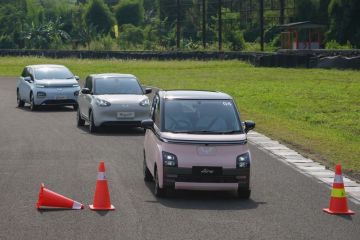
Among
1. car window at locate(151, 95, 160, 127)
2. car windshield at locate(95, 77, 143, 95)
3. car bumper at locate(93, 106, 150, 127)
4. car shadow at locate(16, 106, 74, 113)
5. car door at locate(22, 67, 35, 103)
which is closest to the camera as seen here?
car window at locate(151, 95, 160, 127)

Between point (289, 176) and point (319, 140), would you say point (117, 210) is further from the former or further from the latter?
point (319, 140)

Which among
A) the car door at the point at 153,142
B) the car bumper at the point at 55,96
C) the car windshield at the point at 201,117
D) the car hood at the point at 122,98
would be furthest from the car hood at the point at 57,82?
the car windshield at the point at 201,117

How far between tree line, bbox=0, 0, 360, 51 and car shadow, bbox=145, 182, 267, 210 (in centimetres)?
6420

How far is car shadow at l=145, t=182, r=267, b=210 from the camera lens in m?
13.0

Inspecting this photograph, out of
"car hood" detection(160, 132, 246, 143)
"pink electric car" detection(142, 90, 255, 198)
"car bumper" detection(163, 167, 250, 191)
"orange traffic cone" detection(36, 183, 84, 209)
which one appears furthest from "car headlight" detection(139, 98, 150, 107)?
"orange traffic cone" detection(36, 183, 84, 209)

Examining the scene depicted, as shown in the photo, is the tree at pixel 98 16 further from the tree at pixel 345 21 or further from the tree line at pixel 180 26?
the tree at pixel 345 21

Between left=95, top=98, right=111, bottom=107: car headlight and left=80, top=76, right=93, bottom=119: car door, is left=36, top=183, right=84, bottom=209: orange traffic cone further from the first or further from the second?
left=80, top=76, right=93, bottom=119: car door

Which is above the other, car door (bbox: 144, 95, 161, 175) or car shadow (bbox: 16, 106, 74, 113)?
car door (bbox: 144, 95, 161, 175)

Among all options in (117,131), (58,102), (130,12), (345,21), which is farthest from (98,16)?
(117,131)

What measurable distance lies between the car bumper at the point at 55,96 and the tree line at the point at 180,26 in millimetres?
47696

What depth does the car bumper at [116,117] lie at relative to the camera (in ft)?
79.9

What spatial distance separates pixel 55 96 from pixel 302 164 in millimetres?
16143

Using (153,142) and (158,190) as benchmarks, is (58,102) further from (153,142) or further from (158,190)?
(158,190)

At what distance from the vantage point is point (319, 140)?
2209 centimetres
